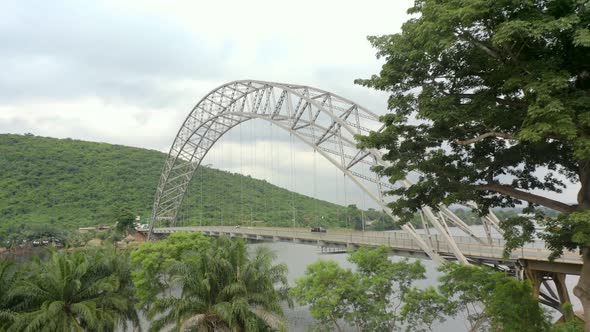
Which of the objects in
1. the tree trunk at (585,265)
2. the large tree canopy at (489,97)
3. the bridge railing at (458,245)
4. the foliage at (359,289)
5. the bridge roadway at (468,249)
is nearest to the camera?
the large tree canopy at (489,97)

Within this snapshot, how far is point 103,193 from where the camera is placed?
9675cm

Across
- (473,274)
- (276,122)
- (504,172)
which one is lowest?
(473,274)

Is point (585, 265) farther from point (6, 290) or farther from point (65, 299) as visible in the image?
point (6, 290)

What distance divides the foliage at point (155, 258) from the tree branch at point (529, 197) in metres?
16.6

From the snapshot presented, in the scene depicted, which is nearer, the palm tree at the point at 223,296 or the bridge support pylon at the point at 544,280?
the palm tree at the point at 223,296

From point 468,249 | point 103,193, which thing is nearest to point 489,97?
point 468,249

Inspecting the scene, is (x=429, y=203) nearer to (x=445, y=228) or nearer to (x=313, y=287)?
(x=313, y=287)

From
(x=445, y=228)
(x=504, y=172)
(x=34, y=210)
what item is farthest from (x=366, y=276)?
(x=34, y=210)

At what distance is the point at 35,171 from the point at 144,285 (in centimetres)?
9117

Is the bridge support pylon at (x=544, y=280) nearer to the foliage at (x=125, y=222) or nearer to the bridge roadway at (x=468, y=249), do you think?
the bridge roadway at (x=468, y=249)

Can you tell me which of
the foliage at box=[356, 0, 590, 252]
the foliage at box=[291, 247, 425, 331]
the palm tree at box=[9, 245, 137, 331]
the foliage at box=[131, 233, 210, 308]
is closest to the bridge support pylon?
the foliage at box=[291, 247, 425, 331]

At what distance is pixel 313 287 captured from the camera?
1805cm

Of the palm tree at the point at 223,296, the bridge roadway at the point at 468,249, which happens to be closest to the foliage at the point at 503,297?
the bridge roadway at the point at 468,249

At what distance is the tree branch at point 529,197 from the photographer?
10.5 meters
